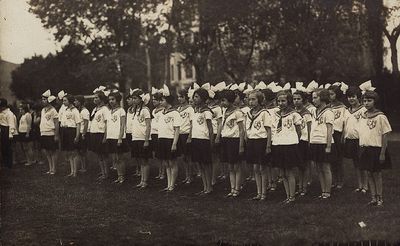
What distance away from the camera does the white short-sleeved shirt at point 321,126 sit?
29.0 ft

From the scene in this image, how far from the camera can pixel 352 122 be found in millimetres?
9289

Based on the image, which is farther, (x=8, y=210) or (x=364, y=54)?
(x=364, y=54)

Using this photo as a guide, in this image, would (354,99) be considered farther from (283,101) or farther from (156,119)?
(156,119)

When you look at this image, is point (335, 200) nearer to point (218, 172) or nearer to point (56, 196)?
point (218, 172)

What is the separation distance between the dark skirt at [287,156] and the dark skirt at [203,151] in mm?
1424

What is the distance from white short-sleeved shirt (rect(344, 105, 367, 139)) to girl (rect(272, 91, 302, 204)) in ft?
3.84

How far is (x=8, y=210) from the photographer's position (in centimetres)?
808

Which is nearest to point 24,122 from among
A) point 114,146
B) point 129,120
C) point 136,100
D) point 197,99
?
point 129,120

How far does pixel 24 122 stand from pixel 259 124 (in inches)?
308

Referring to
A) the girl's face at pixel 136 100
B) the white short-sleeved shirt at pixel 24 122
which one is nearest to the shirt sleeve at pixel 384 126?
the girl's face at pixel 136 100

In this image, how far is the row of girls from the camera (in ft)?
27.8

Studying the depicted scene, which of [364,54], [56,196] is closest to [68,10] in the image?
[364,54]

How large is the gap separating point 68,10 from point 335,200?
20.5 metres

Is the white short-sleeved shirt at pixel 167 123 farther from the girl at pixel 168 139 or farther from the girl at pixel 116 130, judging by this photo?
the girl at pixel 116 130
